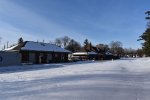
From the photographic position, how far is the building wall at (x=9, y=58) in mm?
46684

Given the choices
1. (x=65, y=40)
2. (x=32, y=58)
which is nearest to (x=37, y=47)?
(x=32, y=58)

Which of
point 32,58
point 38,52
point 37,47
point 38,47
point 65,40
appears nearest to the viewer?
point 32,58

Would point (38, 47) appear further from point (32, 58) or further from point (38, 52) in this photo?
point (32, 58)

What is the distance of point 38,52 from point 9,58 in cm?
1616

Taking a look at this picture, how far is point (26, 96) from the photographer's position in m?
11.1

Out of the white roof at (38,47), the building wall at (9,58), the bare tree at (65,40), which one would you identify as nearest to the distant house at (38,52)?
the white roof at (38,47)

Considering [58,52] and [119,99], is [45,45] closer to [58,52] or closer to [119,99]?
[58,52]

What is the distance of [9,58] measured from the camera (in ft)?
159

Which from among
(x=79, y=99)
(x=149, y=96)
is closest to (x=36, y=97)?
(x=79, y=99)

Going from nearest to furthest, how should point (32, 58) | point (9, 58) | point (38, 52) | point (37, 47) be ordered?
point (9, 58), point (32, 58), point (38, 52), point (37, 47)

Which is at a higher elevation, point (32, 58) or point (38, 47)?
point (38, 47)

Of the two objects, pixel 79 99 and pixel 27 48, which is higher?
pixel 27 48

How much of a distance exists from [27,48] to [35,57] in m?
3.15

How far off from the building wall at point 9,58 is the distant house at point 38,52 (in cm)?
805
